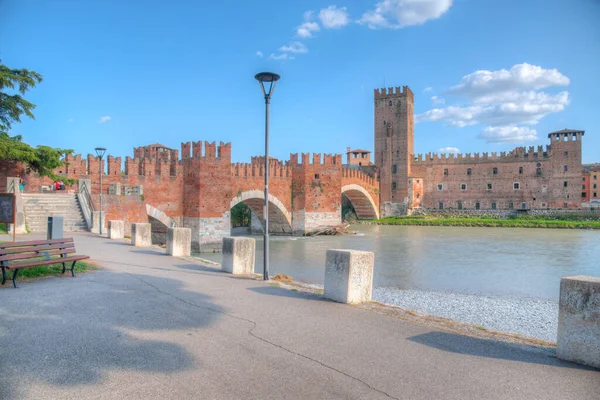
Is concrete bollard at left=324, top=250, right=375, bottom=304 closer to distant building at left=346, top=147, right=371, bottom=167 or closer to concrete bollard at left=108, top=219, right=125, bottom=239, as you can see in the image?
concrete bollard at left=108, top=219, right=125, bottom=239

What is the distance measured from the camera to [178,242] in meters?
10.1

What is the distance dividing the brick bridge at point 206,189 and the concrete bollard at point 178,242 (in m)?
8.12

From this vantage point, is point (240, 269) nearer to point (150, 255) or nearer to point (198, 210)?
point (150, 255)

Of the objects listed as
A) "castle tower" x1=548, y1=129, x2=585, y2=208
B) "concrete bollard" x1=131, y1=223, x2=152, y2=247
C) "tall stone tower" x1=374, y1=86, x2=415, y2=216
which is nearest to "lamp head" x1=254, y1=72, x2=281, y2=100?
"concrete bollard" x1=131, y1=223, x2=152, y2=247

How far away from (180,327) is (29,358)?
134 centimetres

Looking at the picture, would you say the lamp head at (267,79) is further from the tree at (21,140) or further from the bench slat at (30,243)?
the tree at (21,140)

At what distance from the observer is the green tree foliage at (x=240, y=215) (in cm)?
3803

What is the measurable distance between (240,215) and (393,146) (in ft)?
63.2

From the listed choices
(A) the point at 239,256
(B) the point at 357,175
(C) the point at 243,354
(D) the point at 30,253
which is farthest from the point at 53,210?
(B) the point at 357,175

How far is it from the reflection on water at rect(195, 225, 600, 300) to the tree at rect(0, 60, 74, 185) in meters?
7.34

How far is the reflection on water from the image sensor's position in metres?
12.5

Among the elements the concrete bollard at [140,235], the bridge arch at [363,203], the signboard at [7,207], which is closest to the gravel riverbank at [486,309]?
the concrete bollard at [140,235]

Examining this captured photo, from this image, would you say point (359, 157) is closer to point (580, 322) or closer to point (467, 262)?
point (467, 262)

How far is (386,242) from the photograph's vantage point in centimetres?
2494
